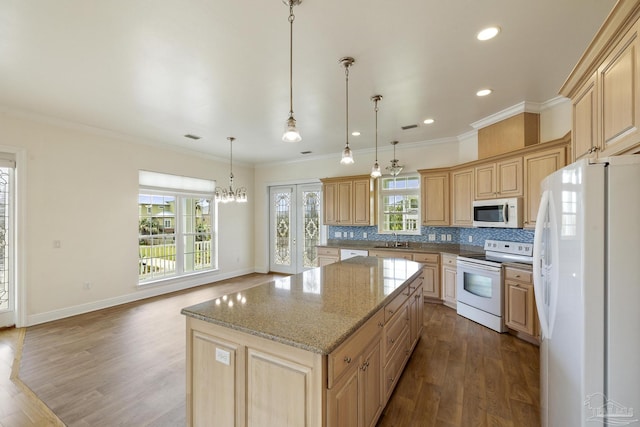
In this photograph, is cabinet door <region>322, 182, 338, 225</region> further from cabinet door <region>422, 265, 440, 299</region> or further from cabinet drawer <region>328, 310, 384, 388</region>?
cabinet drawer <region>328, 310, 384, 388</region>

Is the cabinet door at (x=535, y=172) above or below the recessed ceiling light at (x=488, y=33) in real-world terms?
below

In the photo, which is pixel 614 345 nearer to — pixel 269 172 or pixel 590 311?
pixel 590 311

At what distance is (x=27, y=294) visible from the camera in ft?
12.4

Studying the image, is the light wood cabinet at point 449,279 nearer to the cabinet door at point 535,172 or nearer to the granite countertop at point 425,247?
the granite countertop at point 425,247

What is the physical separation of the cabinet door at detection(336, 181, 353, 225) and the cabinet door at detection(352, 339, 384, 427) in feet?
13.2

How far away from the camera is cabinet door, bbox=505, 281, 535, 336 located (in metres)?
3.20

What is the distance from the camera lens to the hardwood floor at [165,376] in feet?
6.86

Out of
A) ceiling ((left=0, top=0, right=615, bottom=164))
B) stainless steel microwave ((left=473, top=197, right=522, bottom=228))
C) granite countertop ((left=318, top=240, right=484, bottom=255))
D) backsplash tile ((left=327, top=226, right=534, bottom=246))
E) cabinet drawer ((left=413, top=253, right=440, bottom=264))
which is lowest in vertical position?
cabinet drawer ((left=413, top=253, right=440, bottom=264))

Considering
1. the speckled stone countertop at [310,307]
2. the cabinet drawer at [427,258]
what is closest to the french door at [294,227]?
the cabinet drawer at [427,258]

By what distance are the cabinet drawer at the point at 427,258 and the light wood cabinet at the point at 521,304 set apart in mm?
1206

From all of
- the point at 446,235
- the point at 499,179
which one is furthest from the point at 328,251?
the point at 499,179

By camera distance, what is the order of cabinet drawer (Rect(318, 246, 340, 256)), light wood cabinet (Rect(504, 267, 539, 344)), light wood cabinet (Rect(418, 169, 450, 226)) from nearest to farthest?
1. light wood cabinet (Rect(504, 267, 539, 344))
2. light wood cabinet (Rect(418, 169, 450, 226))
3. cabinet drawer (Rect(318, 246, 340, 256))

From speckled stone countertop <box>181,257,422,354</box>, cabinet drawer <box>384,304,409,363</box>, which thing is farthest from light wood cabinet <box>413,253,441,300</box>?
cabinet drawer <box>384,304,409,363</box>

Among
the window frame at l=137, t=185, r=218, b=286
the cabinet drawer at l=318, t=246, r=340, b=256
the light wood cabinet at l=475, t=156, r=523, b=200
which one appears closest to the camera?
the light wood cabinet at l=475, t=156, r=523, b=200
